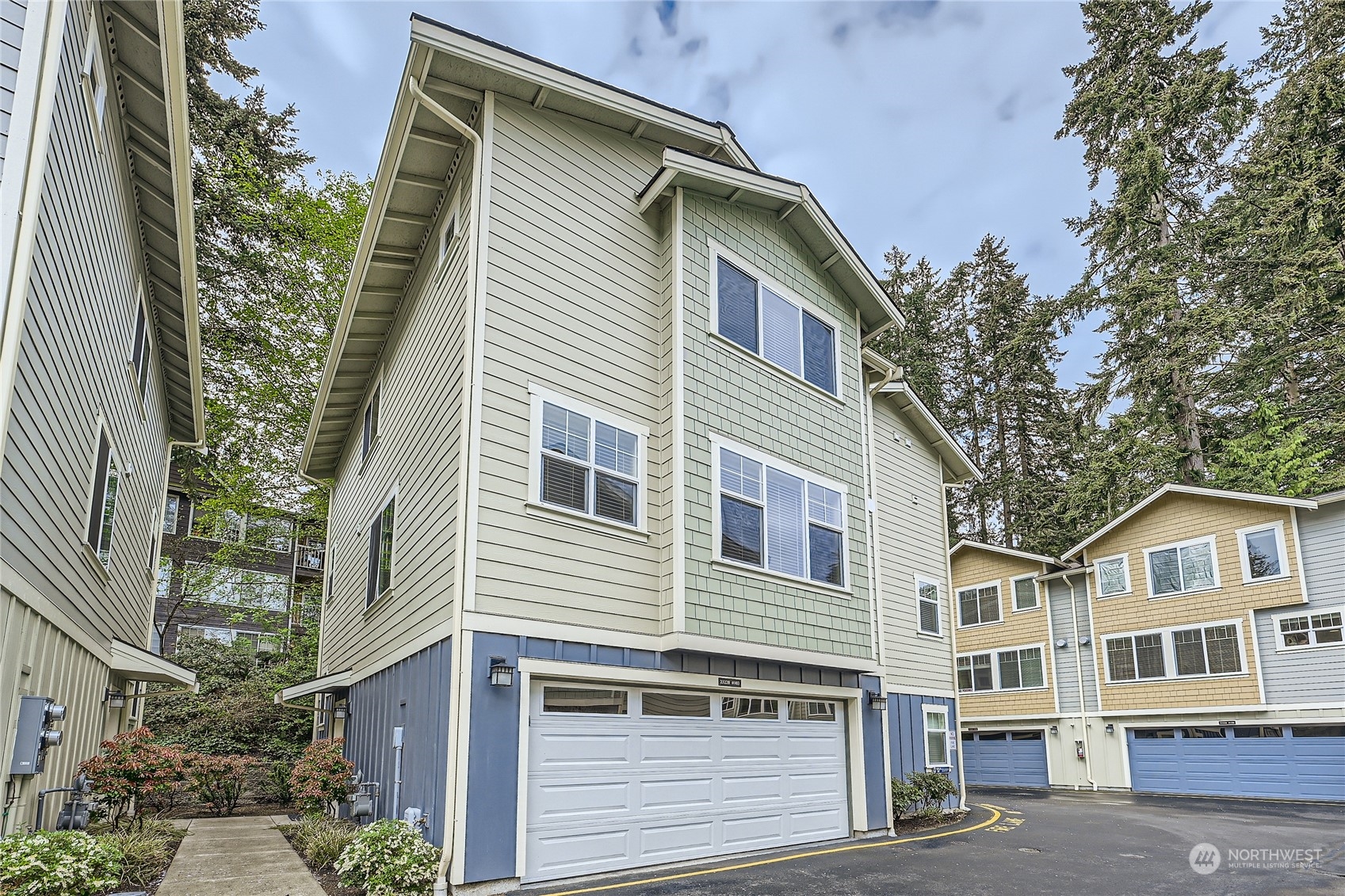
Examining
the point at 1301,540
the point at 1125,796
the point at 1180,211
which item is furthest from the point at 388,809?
the point at 1180,211

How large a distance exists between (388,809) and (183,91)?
759 centimetres

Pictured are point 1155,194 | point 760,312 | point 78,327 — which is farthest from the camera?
point 1155,194

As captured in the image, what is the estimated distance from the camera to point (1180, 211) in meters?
29.7

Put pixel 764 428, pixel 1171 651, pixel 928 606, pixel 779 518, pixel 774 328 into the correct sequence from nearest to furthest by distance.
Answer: pixel 779 518, pixel 764 428, pixel 774 328, pixel 928 606, pixel 1171 651

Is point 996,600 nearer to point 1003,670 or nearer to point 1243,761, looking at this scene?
point 1003,670

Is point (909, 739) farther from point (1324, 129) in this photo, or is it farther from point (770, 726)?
point (1324, 129)

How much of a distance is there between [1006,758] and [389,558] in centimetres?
2125

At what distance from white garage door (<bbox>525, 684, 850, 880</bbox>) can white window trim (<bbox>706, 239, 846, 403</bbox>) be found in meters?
4.27

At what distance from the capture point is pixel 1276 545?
19.8 meters

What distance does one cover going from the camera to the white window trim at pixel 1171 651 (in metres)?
20.1

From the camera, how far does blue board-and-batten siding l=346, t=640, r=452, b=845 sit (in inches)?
301

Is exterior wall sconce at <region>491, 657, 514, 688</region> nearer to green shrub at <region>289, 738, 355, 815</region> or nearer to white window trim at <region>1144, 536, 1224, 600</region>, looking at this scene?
green shrub at <region>289, 738, 355, 815</region>

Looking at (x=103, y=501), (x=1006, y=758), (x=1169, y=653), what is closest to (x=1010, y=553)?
(x=1169, y=653)

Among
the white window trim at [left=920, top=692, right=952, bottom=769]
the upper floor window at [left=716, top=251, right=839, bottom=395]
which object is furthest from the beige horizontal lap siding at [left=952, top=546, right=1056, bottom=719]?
the upper floor window at [left=716, top=251, right=839, bottom=395]
